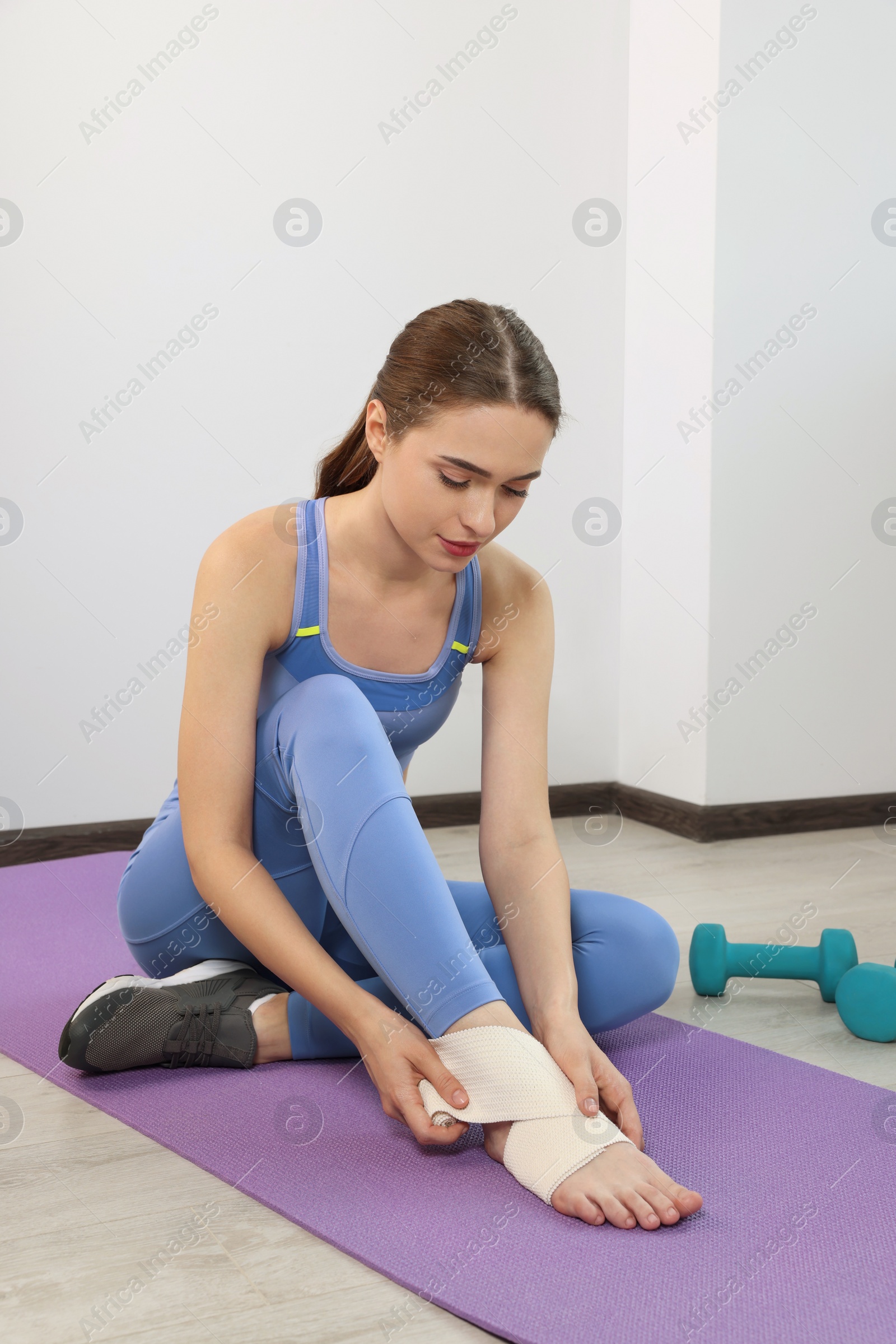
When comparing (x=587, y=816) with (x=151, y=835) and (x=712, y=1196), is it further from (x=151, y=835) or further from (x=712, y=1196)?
(x=712, y=1196)

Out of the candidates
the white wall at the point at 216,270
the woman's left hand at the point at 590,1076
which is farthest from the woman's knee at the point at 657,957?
the white wall at the point at 216,270

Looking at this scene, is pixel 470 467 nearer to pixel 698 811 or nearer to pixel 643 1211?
pixel 643 1211

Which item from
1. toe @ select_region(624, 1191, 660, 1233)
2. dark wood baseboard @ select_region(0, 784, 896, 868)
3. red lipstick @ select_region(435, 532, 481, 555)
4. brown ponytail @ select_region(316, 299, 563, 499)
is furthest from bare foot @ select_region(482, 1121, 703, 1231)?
dark wood baseboard @ select_region(0, 784, 896, 868)

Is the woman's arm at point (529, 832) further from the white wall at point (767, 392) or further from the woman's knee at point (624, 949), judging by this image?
the white wall at point (767, 392)

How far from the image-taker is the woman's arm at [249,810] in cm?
90

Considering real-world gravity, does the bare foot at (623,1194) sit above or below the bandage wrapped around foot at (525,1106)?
below

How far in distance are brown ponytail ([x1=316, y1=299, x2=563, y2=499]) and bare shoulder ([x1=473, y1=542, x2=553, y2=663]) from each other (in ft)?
0.62

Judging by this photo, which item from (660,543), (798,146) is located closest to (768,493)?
(660,543)

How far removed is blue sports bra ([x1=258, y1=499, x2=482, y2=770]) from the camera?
43.3 inches

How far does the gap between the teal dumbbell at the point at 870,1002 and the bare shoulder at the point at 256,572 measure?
685 millimetres

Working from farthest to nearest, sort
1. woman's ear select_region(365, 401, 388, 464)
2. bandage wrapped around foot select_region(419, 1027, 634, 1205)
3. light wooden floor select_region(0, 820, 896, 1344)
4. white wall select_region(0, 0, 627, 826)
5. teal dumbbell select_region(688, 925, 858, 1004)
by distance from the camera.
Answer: white wall select_region(0, 0, 627, 826) < teal dumbbell select_region(688, 925, 858, 1004) < woman's ear select_region(365, 401, 388, 464) < bandage wrapped around foot select_region(419, 1027, 634, 1205) < light wooden floor select_region(0, 820, 896, 1344)

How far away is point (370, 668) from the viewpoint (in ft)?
3.72

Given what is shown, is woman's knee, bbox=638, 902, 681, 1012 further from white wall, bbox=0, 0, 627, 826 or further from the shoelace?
white wall, bbox=0, 0, 627, 826

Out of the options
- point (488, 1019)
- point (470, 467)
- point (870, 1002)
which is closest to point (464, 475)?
point (470, 467)
